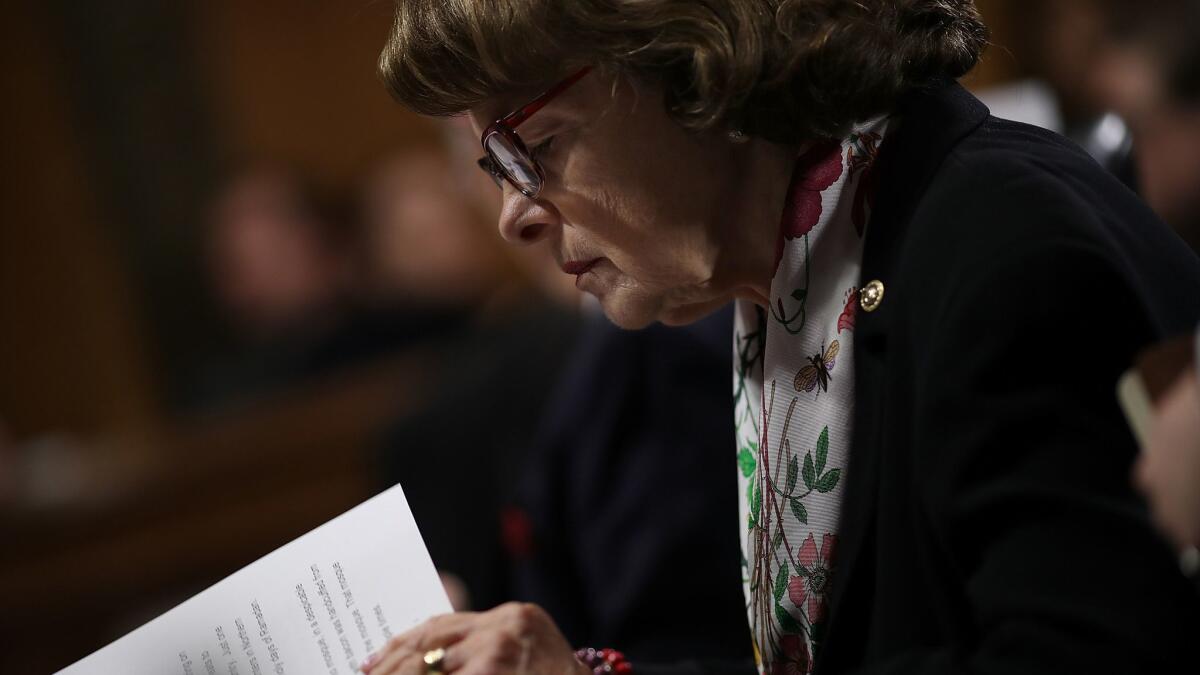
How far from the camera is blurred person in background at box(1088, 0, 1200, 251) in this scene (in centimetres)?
238

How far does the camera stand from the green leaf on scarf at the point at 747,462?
1.34 meters

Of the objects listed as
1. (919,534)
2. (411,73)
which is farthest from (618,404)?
(919,534)

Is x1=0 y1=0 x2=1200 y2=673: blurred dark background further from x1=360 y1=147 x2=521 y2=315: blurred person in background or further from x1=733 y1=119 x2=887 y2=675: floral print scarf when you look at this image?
x1=733 y1=119 x2=887 y2=675: floral print scarf

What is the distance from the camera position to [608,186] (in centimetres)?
118

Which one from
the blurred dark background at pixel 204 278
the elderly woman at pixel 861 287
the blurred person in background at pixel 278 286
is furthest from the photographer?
the blurred person in background at pixel 278 286

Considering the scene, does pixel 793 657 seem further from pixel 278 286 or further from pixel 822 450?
pixel 278 286

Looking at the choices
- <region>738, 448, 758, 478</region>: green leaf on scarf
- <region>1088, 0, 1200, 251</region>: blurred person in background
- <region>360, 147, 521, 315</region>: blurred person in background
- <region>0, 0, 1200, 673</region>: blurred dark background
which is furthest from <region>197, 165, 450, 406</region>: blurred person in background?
<region>738, 448, 758, 478</region>: green leaf on scarf

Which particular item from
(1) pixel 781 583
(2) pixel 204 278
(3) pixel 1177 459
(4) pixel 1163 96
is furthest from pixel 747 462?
(2) pixel 204 278

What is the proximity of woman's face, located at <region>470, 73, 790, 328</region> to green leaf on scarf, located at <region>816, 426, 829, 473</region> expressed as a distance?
0.20 meters

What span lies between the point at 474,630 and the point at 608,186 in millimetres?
432

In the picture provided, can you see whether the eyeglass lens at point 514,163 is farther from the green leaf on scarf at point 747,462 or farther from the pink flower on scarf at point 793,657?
the pink flower on scarf at point 793,657

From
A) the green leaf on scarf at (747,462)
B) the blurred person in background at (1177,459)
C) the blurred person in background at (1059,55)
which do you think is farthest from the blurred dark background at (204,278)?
the blurred person in background at (1177,459)

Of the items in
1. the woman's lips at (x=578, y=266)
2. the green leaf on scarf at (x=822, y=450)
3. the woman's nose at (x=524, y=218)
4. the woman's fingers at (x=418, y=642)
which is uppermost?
the woman's nose at (x=524, y=218)

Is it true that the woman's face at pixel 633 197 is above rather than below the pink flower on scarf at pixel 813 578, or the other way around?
above
